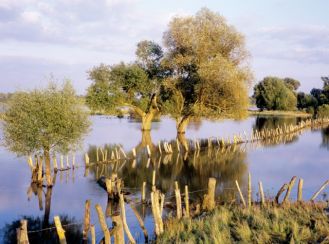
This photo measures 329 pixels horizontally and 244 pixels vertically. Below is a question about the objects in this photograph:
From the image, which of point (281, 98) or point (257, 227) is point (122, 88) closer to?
point (257, 227)

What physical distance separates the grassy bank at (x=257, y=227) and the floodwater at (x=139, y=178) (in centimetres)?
336

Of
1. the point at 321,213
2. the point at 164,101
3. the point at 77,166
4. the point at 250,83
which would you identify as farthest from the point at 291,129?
the point at 321,213

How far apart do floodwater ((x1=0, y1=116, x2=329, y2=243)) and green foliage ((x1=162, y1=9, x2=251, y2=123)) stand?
7.19 metres

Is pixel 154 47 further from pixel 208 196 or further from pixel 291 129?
pixel 208 196

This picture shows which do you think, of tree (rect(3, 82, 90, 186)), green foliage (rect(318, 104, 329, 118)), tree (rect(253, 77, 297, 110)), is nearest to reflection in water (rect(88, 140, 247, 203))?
tree (rect(3, 82, 90, 186))

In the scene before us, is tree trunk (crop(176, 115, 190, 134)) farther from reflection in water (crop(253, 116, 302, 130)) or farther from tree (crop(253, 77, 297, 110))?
tree (crop(253, 77, 297, 110))

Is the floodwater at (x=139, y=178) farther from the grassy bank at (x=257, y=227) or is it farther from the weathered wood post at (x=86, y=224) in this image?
the grassy bank at (x=257, y=227)

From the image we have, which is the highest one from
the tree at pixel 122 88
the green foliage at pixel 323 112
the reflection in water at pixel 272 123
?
the tree at pixel 122 88

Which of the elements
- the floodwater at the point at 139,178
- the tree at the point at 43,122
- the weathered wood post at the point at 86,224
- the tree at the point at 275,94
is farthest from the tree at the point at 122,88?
the tree at the point at 275,94

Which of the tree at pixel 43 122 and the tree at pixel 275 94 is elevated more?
the tree at pixel 275 94

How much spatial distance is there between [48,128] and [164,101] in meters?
37.5

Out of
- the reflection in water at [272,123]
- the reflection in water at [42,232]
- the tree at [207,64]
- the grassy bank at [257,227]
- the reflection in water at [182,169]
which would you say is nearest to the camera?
the grassy bank at [257,227]

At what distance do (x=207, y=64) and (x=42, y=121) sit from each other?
31.0 metres

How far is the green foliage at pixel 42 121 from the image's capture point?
94.7ft
